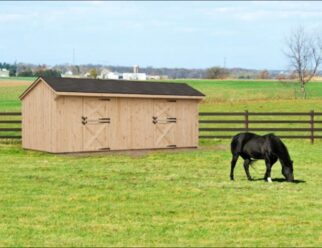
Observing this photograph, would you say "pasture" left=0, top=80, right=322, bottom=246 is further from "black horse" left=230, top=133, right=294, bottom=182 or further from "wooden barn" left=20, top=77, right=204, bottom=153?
"wooden barn" left=20, top=77, right=204, bottom=153

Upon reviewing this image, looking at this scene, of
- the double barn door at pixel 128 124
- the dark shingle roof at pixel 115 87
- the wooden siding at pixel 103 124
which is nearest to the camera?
the wooden siding at pixel 103 124

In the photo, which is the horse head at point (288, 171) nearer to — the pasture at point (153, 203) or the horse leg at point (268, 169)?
the pasture at point (153, 203)

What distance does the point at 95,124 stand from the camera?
24047mm

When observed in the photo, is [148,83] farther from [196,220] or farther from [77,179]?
[196,220]

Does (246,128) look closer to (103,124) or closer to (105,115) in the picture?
(105,115)

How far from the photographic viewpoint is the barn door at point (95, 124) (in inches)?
937

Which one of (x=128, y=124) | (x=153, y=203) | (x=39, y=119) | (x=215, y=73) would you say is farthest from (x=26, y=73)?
(x=153, y=203)

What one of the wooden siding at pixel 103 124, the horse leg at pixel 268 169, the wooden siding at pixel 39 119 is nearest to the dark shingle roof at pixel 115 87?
the wooden siding at pixel 103 124

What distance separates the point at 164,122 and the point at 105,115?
115 inches

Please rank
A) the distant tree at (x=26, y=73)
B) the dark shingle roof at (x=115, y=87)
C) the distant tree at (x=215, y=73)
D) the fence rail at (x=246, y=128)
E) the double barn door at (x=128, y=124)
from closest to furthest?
1. the dark shingle roof at (x=115, y=87)
2. the double barn door at (x=128, y=124)
3. the fence rail at (x=246, y=128)
4. the distant tree at (x=26, y=73)
5. the distant tree at (x=215, y=73)

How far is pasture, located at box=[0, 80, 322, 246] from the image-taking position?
9.12 meters

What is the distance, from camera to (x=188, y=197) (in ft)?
41.9

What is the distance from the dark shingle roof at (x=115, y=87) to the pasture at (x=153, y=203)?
10.5 ft

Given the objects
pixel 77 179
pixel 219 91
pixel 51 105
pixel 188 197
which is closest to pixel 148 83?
pixel 51 105
